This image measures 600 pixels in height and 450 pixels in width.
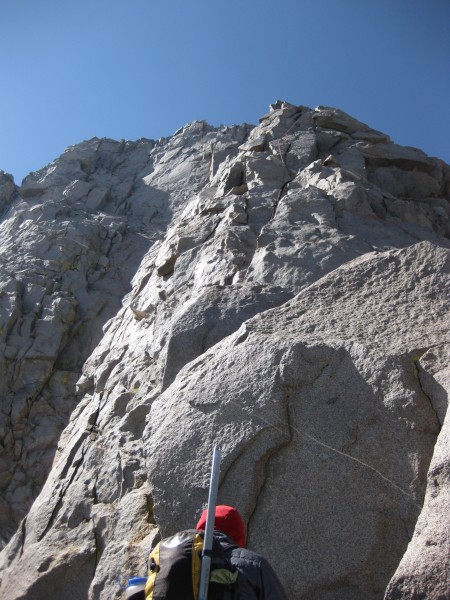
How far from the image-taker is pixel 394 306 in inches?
363

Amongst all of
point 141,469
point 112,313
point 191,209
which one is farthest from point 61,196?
point 141,469

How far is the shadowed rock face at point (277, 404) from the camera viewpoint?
23.3 feet

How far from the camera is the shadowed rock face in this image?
7109mm

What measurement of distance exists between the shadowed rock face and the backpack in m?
1.83

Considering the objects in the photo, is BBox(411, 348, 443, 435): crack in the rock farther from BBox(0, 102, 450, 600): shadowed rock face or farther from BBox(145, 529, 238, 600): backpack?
BBox(145, 529, 238, 600): backpack

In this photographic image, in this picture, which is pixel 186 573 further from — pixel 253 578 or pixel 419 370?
pixel 419 370

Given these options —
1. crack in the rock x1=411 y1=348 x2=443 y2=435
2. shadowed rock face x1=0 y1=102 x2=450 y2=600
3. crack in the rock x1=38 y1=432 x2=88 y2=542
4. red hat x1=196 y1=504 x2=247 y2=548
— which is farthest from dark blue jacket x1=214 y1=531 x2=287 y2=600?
crack in the rock x1=38 y1=432 x2=88 y2=542

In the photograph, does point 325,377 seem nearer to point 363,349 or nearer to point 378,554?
point 363,349

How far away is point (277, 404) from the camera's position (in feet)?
27.1

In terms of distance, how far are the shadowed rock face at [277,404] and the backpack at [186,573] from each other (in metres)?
1.83

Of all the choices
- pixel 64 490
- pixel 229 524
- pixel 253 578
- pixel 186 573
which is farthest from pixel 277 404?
pixel 64 490

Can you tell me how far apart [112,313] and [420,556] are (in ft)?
84.8

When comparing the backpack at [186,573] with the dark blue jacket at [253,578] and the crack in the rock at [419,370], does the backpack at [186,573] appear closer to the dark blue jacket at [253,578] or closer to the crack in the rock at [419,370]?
the dark blue jacket at [253,578]

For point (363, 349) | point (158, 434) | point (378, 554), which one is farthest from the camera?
point (158, 434)
